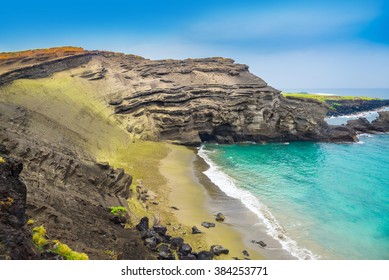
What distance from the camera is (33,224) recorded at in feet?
52.5

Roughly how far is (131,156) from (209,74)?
41163 millimetres

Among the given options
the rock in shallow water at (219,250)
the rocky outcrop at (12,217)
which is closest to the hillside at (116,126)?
the rock in shallow water at (219,250)

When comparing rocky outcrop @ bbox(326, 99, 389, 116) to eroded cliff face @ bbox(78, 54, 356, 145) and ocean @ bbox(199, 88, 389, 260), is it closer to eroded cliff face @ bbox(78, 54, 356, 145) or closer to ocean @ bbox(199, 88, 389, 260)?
eroded cliff face @ bbox(78, 54, 356, 145)

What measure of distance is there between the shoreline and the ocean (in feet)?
8.52

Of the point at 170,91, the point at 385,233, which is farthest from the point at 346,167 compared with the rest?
the point at 170,91

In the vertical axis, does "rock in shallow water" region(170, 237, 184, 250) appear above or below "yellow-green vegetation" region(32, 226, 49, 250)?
below

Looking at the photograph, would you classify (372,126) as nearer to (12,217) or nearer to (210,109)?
(210,109)

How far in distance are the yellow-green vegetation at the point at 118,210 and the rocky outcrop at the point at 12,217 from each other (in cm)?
1220

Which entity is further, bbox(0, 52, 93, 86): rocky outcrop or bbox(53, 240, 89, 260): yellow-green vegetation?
bbox(0, 52, 93, 86): rocky outcrop

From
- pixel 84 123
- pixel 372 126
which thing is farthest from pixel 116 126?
pixel 372 126

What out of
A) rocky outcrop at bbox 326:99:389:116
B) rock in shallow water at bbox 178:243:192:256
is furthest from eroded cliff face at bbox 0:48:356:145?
rocky outcrop at bbox 326:99:389:116

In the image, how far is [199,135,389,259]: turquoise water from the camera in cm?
2673

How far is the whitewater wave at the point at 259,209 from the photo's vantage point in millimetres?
24500
